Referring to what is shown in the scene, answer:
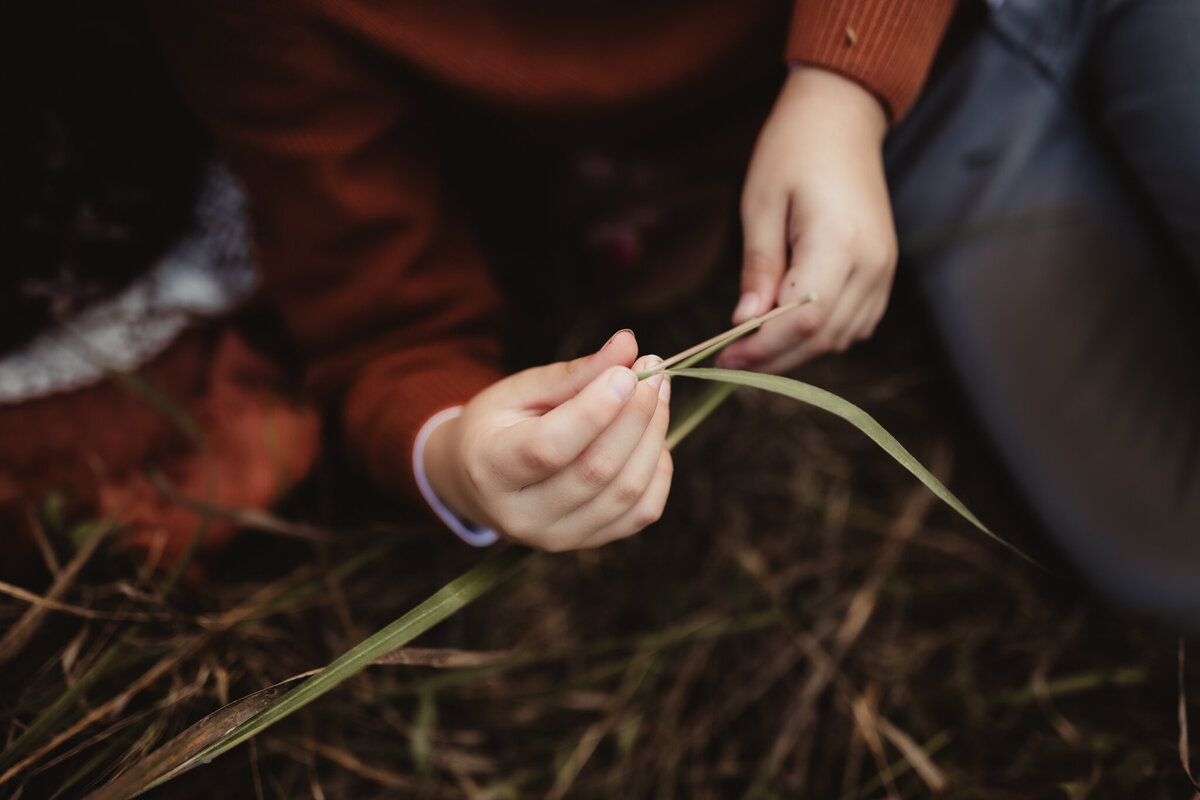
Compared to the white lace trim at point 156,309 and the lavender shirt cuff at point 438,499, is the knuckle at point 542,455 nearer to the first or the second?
the lavender shirt cuff at point 438,499

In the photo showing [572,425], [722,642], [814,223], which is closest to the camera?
[572,425]

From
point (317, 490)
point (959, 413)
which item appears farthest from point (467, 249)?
point (959, 413)

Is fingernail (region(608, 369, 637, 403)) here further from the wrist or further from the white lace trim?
the white lace trim

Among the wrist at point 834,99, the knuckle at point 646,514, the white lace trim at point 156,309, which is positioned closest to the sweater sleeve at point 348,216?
the white lace trim at point 156,309

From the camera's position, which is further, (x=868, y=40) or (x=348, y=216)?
(x=348, y=216)

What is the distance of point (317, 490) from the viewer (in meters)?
0.91

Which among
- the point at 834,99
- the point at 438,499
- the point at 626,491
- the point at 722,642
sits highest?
the point at 834,99

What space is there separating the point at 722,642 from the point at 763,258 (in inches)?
21.7

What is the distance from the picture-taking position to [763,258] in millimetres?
551

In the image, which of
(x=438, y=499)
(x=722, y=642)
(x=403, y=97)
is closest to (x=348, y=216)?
(x=403, y=97)

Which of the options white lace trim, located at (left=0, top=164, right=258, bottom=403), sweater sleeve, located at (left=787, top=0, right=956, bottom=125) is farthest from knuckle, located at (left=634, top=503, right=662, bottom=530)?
white lace trim, located at (left=0, top=164, right=258, bottom=403)

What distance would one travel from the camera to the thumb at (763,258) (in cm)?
54

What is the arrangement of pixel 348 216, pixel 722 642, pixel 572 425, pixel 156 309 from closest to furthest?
pixel 572 425, pixel 348 216, pixel 156 309, pixel 722 642

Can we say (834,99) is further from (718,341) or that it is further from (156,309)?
(156,309)
